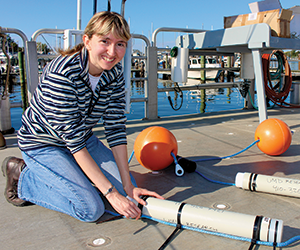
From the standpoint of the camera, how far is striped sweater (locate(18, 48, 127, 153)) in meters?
2.00

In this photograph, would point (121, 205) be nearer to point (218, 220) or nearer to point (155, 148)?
point (218, 220)

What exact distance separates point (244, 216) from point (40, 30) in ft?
13.6

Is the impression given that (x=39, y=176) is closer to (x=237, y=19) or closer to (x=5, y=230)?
(x=5, y=230)

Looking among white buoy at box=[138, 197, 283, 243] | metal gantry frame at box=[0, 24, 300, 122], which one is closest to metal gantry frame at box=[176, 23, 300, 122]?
metal gantry frame at box=[0, 24, 300, 122]

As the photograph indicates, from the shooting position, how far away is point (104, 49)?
2.01 metres

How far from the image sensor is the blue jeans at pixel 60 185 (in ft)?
6.91

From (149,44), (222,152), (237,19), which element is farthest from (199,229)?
(149,44)

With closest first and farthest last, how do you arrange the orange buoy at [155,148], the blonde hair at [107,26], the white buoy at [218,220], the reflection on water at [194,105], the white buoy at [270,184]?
the white buoy at [218,220] < the blonde hair at [107,26] < the white buoy at [270,184] < the orange buoy at [155,148] < the reflection on water at [194,105]

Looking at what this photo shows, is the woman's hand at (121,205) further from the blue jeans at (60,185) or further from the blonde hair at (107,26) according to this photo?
the blonde hair at (107,26)

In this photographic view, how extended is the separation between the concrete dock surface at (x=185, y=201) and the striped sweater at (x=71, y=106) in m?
0.55

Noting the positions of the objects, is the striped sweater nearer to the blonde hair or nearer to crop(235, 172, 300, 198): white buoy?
the blonde hair

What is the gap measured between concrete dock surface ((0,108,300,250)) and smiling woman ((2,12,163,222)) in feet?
0.37

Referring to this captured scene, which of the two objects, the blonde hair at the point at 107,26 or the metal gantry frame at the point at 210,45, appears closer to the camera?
the blonde hair at the point at 107,26

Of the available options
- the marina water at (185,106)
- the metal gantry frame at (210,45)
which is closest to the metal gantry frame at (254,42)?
the metal gantry frame at (210,45)
